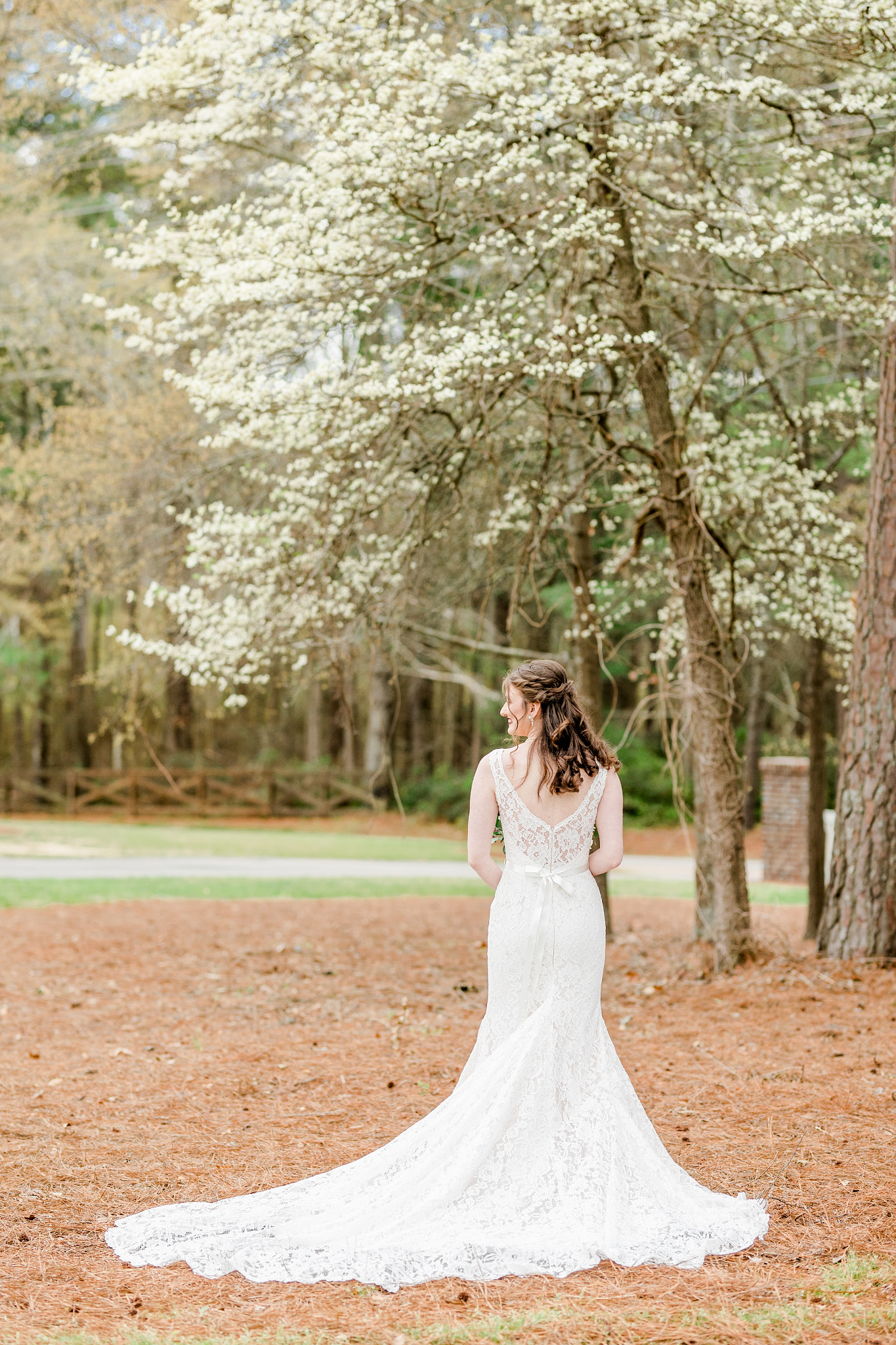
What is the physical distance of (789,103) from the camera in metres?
9.27

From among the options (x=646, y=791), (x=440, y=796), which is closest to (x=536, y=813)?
(x=440, y=796)

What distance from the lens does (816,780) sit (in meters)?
12.2

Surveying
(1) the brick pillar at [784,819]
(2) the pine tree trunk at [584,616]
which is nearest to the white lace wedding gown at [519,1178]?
(2) the pine tree trunk at [584,616]

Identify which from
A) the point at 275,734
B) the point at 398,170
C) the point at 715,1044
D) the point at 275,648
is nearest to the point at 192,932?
the point at 275,648

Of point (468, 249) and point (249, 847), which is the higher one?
point (468, 249)

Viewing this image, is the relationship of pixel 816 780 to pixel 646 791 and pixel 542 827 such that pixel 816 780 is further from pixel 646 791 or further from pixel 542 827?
pixel 646 791

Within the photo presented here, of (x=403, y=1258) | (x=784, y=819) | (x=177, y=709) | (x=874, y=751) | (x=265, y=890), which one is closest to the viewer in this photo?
(x=403, y=1258)

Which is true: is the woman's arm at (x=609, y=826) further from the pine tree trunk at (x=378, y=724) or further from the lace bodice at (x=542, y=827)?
the pine tree trunk at (x=378, y=724)

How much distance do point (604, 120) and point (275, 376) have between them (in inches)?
113

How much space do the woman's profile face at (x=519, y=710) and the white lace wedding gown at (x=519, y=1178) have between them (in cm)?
15

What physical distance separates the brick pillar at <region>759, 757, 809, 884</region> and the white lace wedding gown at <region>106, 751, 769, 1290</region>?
15.8m

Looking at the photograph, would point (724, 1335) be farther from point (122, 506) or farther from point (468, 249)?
point (122, 506)

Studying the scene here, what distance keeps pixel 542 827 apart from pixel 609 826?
0.78 feet

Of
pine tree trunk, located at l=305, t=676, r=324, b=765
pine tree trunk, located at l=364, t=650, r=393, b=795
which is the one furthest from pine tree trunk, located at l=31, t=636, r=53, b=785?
pine tree trunk, located at l=364, t=650, r=393, b=795
